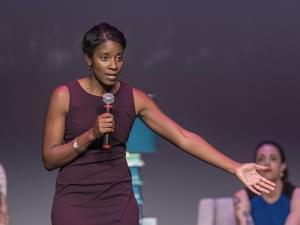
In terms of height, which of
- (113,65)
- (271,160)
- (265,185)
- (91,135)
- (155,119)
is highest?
(271,160)

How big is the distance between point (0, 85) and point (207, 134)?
1.41m

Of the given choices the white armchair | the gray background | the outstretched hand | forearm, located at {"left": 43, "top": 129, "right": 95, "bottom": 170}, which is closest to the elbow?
forearm, located at {"left": 43, "top": 129, "right": 95, "bottom": 170}

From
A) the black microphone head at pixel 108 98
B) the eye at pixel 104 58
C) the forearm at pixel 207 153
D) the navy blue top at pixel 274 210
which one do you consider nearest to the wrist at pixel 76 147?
the black microphone head at pixel 108 98

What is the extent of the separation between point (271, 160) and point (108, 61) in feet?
7.18

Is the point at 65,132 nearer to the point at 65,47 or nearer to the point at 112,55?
the point at 112,55

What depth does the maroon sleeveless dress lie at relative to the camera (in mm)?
1983

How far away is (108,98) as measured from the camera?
1.98m

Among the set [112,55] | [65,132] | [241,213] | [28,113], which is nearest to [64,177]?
[65,132]

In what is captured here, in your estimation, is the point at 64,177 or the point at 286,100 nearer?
the point at 64,177

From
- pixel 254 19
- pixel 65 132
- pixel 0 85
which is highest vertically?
pixel 254 19

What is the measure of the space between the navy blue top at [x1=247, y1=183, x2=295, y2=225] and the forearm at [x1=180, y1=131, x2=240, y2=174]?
6.51 feet

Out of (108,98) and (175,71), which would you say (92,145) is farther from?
(175,71)

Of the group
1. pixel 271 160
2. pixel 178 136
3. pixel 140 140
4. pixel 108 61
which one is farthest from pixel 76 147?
pixel 140 140

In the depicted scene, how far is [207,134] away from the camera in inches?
196
